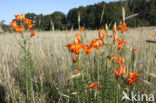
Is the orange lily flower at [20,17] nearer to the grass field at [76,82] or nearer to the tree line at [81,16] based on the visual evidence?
the tree line at [81,16]

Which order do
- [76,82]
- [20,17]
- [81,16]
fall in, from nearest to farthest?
[76,82] → [20,17] → [81,16]

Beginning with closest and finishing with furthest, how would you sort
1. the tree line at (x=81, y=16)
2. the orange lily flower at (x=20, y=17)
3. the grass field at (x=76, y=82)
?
the tree line at (x=81, y=16) < the grass field at (x=76, y=82) < the orange lily flower at (x=20, y=17)

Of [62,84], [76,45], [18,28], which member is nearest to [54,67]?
[62,84]

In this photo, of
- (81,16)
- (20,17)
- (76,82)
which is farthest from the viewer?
(81,16)

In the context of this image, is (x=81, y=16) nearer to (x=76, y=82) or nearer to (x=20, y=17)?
(x=20, y=17)

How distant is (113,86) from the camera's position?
1.12 meters

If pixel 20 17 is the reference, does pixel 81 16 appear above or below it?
above

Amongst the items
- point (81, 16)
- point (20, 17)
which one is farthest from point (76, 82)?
point (81, 16)

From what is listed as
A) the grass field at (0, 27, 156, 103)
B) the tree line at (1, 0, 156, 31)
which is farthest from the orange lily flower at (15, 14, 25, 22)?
the grass field at (0, 27, 156, 103)

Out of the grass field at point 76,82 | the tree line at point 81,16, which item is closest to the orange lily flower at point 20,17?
the tree line at point 81,16

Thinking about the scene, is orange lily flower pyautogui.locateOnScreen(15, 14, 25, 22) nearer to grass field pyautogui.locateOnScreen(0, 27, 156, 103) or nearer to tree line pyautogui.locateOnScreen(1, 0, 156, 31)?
tree line pyautogui.locateOnScreen(1, 0, 156, 31)

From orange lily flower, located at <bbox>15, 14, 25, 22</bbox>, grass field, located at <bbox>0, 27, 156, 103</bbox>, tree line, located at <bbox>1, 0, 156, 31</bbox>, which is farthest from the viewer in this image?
orange lily flower, located at <bbox>15, 14, 25, 22</bbox>

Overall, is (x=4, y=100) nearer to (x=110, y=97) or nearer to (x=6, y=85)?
(x=6, y=85)

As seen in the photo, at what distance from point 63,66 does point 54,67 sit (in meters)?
0.26
